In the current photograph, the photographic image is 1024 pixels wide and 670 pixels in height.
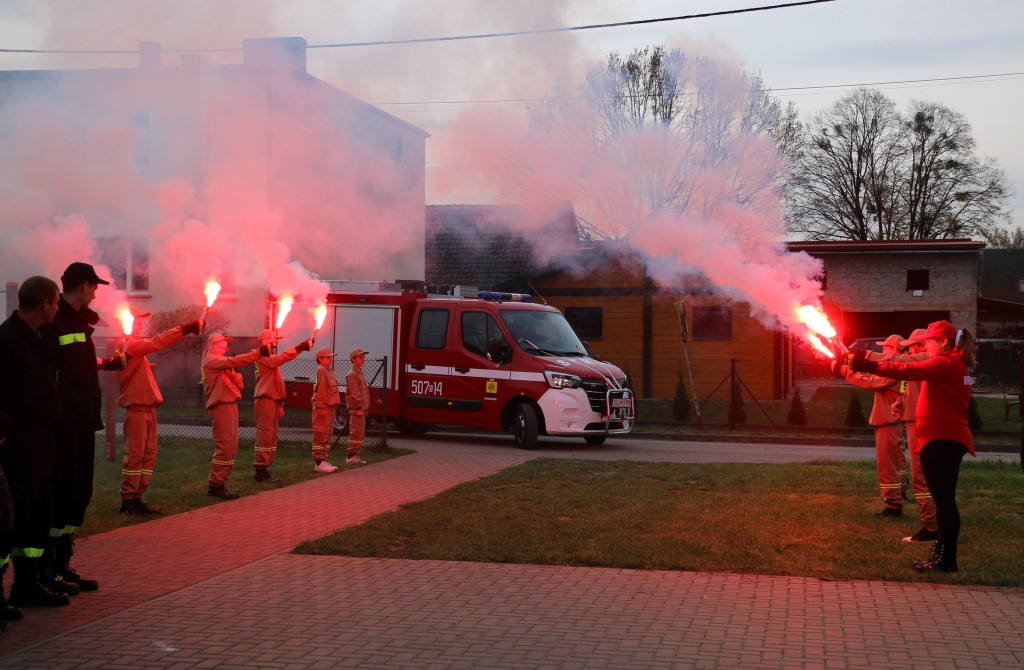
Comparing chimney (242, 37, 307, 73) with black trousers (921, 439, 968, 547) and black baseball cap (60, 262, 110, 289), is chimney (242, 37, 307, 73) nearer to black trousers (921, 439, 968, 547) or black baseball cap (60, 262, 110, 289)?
black baseball cap (60, 262, 110, 289)

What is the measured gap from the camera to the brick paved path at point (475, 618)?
5332 millimetres

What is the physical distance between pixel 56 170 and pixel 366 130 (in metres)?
5.81

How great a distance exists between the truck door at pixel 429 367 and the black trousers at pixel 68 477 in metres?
11.1

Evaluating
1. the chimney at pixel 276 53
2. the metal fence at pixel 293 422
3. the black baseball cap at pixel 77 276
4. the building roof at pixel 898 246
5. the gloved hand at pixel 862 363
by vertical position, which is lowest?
the metal fence at pixel 293 422

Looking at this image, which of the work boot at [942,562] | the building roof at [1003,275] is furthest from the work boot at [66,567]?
the building roof at [1003,275]

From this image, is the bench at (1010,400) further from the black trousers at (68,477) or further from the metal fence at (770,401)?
the black trousers at (68,477)

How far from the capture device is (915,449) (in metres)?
8.55

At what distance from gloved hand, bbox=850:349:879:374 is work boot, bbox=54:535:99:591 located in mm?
5792

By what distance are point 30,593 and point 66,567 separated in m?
0.50

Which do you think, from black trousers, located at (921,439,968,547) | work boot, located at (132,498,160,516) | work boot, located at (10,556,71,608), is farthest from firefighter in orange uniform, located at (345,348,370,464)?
black trousers, located at (921,439,968,547)

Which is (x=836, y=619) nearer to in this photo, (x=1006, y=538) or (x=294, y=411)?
(x=1006, y=538)


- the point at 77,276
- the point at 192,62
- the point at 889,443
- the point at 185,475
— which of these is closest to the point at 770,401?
the point at 889,443

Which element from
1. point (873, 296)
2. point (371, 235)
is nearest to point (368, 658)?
point (371, 235)

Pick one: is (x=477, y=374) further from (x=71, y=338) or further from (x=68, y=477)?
(x=68, y=477)
